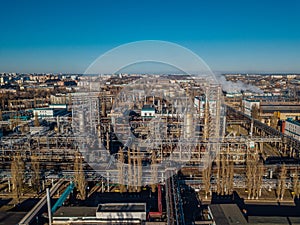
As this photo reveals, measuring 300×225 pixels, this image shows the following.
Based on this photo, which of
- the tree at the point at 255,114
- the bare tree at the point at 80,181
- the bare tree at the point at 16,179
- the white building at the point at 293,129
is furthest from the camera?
the tree at the point at 255,114

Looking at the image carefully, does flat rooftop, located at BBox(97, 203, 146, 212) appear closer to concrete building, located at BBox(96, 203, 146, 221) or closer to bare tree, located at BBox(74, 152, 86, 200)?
concrete building, located at BBox(96, 203, 146, 221)

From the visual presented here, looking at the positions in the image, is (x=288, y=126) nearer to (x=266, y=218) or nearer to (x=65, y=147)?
(x=266, y=218)

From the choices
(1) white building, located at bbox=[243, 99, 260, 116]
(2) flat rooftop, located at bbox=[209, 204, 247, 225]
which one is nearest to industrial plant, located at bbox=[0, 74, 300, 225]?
(2) flat rooftop, located at bbox=[209, 204, 247, 225]

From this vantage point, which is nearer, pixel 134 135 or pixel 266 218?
pixel 266 218

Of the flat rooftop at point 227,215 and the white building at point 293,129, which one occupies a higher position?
the white building at point 293,129

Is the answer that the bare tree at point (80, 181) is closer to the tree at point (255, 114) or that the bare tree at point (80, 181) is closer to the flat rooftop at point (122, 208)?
the flat rooftop at point (122, 208)

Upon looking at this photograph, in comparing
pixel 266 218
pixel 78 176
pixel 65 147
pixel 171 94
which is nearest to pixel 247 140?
pixel 266 218

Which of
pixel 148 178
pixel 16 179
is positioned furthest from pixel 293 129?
pixel 16 179

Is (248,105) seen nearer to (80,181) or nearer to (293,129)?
(293,129)

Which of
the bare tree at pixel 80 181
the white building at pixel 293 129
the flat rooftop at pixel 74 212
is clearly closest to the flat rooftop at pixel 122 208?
the flat rooftop at pixel 74 212

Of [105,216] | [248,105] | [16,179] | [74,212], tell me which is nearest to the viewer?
[105,216]

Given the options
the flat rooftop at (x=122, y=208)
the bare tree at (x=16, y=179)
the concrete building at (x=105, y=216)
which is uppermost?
the bare tree at (x=16, y=179)
